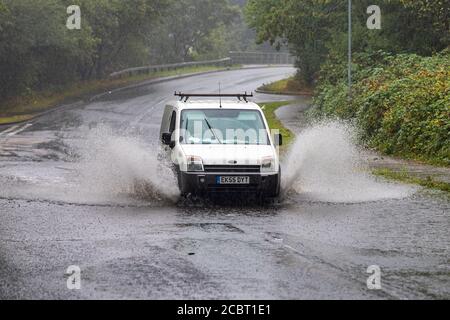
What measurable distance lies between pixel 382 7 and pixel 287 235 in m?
30.4

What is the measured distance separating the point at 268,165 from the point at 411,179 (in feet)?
15.3

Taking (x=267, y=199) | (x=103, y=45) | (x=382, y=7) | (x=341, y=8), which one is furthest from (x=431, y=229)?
(x=103, y=45)

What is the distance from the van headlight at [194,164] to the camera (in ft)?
49.4

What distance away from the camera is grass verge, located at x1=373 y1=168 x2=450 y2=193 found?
17.4m

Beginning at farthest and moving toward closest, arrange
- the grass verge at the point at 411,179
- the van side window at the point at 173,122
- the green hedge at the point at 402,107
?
the green hedge at the point at 402,107 → the grass verge at the point at 411,179 → the van side window at the point at 173,122

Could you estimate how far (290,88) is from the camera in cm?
5981

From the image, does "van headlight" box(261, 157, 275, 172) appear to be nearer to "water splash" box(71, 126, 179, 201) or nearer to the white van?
the white van

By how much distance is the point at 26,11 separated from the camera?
45031 mm

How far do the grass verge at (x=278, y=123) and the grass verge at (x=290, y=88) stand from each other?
27.2 ft

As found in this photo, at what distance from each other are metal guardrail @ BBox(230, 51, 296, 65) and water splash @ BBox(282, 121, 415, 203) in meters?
84.6

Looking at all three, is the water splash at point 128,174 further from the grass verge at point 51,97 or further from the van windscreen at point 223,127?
the grass verge at point 51,97

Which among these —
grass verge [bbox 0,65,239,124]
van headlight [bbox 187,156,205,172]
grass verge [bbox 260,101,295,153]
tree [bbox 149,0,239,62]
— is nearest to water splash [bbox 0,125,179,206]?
van headlight [bbox 187,156,205,172]

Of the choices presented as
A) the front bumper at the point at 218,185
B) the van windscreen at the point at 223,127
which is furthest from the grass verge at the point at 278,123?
the front bumper at the point at 218,185

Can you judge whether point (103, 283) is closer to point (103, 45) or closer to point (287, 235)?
point (287, 235)
